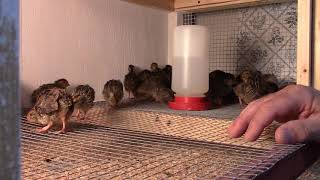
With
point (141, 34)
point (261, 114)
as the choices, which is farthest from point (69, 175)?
point (141, 34)

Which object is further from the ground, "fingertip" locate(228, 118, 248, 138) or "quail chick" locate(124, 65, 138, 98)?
"quail chick" locate(124, 65, 138, 98)

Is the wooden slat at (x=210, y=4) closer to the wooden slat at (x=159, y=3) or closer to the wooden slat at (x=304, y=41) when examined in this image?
the wooden slat at (x=159, y=3)

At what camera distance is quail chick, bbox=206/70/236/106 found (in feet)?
8.32

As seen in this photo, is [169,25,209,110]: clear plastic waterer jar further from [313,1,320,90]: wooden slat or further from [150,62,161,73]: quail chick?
[313,1,320,90]: wooden slat

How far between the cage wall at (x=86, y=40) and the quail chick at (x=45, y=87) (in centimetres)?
6

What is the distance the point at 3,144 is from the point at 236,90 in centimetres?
232

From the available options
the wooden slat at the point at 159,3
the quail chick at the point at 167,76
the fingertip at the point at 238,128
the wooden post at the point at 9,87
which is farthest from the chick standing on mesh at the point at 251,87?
the wooden post at the point at 9,87

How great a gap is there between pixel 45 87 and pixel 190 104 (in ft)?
2.82

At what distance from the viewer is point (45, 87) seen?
2.14 meters

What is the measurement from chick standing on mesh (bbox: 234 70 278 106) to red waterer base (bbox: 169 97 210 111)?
0.33m

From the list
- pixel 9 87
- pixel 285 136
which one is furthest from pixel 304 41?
pixel 9 87

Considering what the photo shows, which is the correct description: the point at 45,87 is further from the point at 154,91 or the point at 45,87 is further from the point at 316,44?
the point at 316,44

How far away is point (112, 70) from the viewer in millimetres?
2738

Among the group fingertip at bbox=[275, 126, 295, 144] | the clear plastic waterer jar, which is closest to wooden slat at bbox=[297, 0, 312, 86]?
the clear plastic waterer jar
